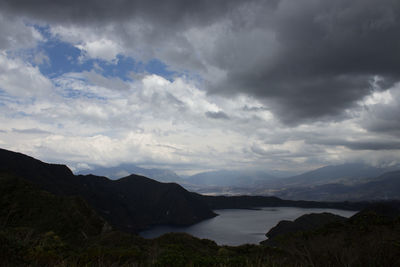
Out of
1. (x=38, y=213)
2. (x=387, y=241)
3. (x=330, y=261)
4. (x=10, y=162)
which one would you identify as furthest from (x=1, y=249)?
(x=10, y=162)

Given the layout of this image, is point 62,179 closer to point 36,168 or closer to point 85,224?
point 36,168

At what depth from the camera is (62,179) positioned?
630ft

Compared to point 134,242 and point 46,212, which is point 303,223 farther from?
point 46,212

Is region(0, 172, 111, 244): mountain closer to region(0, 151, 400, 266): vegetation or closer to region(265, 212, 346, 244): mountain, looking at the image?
region(0, 151, 400, 266): vegetation

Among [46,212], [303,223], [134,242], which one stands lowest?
[303,223]

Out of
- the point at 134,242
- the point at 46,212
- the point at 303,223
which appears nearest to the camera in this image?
the point at 134,242

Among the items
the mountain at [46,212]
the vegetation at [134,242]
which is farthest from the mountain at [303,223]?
the mountain at [46,212]

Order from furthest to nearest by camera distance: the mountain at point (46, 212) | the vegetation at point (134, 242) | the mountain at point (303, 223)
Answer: the mountain at point (303, 223)
the mountain at point (46, 212)
the vegetation at point (134, 242)

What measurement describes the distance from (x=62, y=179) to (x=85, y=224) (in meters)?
144

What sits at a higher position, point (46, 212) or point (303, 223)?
point (46, 212)

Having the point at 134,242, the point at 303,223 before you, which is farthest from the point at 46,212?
the point at 303,223

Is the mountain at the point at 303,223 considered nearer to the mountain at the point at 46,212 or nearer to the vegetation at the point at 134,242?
the vegetation at the point at 134,242

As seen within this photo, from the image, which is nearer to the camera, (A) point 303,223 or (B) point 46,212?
(B) point 46,212

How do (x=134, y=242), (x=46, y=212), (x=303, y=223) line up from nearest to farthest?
(x=134, y=242)
(x=46, y=212)
(x=303, y=223)
